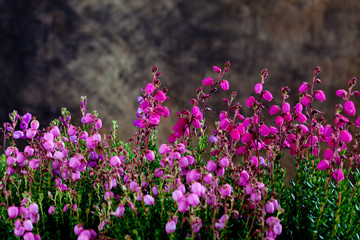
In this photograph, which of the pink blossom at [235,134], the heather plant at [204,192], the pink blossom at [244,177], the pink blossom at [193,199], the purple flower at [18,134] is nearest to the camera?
the pink blossom at [193,199]

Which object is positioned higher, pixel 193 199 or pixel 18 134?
pixel 18 134

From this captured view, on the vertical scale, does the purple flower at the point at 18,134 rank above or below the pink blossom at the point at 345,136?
above

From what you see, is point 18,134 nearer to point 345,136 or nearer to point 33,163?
point 33,163

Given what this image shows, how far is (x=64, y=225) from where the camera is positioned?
1353 millimetres

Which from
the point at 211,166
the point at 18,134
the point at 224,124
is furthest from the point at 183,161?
the point at 18,134

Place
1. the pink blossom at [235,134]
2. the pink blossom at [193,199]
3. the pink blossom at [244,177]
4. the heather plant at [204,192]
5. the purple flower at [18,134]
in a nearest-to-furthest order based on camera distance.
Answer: the pink blossom at [193,199], the heather plant at [204,192], the pink blossom at [244,177], the pink blossom at [235,134], the purple flower at [18,134]

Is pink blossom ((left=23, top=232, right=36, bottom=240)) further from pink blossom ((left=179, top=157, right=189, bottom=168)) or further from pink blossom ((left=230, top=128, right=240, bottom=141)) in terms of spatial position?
pink blossom ((left=230, top=128, right=240, bottom=141))

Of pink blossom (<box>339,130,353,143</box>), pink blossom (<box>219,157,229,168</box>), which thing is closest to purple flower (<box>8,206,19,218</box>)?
pink blossom (<box>219,157,229,168</box>)

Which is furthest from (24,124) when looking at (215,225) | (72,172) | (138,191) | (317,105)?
(317,105)

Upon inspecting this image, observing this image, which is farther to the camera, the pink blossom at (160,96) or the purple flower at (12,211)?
the pink blossom at (160,96)

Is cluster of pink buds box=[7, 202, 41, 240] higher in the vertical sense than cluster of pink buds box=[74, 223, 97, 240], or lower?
higher

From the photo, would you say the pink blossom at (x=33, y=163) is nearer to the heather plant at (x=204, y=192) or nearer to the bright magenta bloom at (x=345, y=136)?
the heather plant at (x=204, y=192)

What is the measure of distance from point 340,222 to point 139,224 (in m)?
0.57

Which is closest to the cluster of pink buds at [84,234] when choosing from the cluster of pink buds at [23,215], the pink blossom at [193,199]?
the cluster of pink buds at [23,215]
